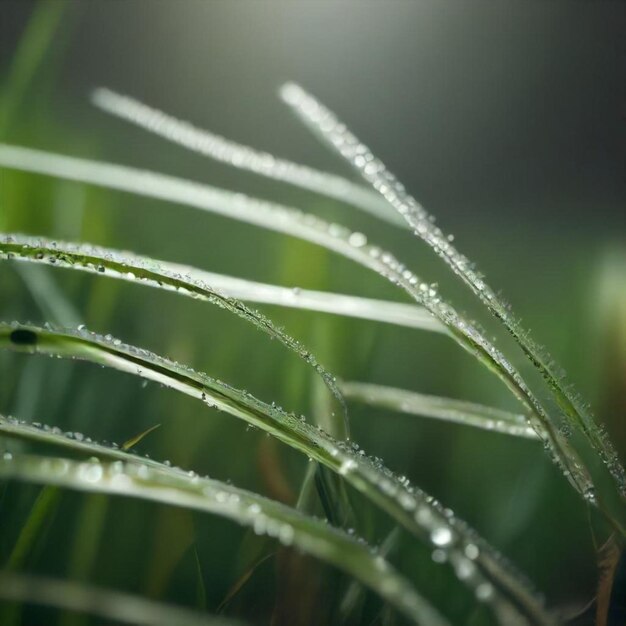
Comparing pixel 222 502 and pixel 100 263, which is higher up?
pixel 100 263

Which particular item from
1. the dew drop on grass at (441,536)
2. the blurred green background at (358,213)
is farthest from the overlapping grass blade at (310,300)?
the dew drop on grass at (441,536)

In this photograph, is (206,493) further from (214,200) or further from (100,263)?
(214,200)

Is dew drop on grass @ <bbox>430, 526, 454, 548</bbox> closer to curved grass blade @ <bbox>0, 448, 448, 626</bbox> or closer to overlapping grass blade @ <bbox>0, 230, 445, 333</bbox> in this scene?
curved grass blade @ <bbox>0, 448, 448, 626</bbox>

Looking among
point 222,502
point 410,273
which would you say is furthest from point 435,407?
point 222,502

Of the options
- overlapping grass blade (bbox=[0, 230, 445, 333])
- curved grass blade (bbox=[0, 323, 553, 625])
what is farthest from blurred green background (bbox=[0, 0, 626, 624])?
curved grass blade (bbox=[0, 323, 553, 625])

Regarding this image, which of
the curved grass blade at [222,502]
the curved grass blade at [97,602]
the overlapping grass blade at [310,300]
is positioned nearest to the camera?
the curved grass blade at [222,502]

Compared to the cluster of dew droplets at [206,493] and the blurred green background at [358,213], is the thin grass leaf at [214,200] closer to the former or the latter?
the blurred green background at [358,213]
